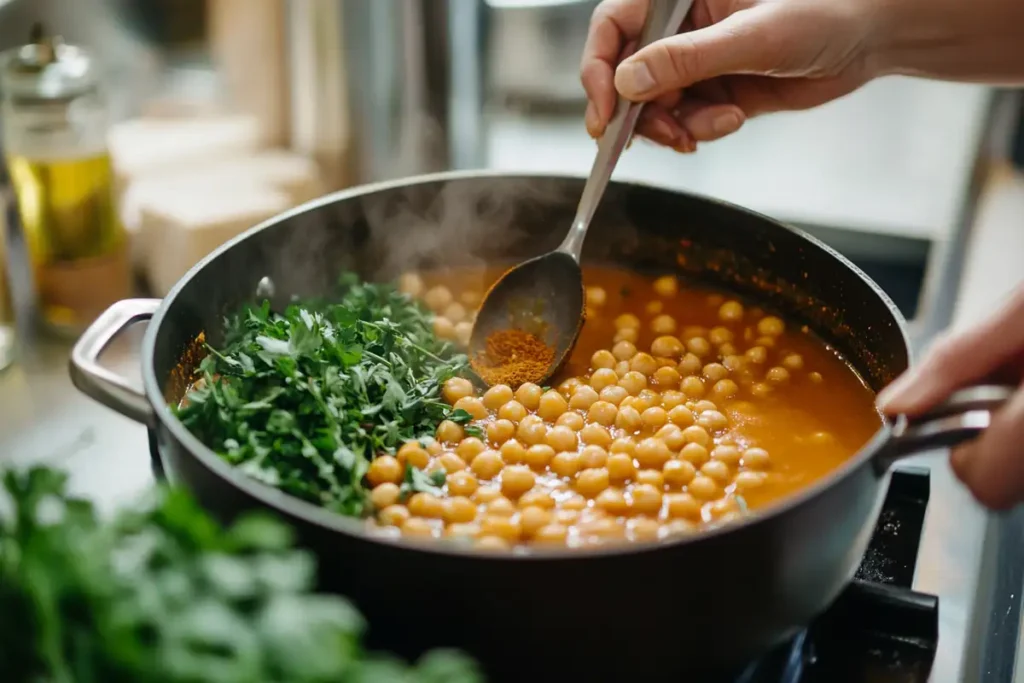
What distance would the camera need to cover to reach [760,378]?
1.57 metres

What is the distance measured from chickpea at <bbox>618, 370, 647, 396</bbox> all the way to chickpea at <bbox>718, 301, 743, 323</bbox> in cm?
22

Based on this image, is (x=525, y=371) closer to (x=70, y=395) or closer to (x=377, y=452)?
(x=377, y=452)

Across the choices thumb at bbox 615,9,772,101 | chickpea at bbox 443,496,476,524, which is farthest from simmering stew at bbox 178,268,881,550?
thumb at bbox 615,9,772,101

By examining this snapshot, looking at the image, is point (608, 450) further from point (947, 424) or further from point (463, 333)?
point (947, 424)

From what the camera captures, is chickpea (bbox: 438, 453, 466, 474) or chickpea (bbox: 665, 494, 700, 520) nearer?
chickpea (bbox: 665, 494, 700, 520)

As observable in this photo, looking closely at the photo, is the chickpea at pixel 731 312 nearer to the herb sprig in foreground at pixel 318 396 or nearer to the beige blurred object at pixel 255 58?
the herb sprig in foreground at pixel 318 396

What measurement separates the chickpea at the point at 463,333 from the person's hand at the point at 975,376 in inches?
31.1

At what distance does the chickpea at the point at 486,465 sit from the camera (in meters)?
1.32

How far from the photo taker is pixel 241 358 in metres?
1.30

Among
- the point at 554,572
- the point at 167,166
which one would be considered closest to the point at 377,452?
the point at 554,572

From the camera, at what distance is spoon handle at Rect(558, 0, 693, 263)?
4.98 ft

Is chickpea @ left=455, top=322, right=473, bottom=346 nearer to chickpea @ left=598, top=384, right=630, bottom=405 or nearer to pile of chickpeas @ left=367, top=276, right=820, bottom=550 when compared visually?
pile of chickpeas @ left=367, top=276, right=820, bottom=550

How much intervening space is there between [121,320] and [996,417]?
3.01 feet

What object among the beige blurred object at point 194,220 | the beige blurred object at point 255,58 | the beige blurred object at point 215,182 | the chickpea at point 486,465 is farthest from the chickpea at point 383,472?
the beige blurred object at point 255,58
